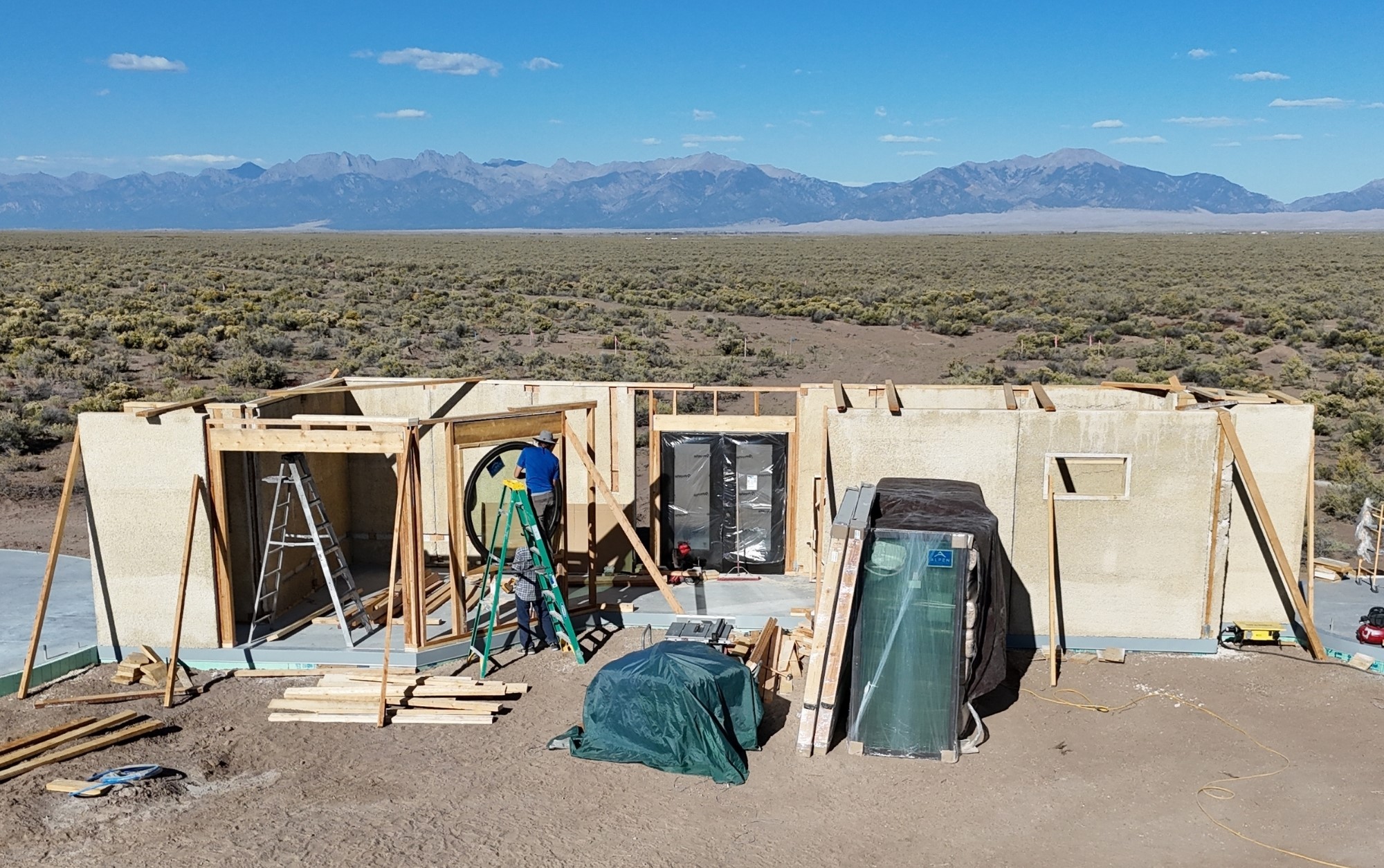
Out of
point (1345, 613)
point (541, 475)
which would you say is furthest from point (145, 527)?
point (1345, 613)

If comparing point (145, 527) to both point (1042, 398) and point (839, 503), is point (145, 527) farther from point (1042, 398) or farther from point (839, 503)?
point (1042, 398)

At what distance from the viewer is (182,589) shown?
34.8 feet

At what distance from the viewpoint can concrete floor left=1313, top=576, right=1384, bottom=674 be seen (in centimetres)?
1111

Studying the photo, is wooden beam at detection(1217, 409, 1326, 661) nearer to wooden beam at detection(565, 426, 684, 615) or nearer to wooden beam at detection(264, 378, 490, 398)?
wooden beam at detection(565, 426, 684, 615)

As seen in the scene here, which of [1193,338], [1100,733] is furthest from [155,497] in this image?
[1193,338]

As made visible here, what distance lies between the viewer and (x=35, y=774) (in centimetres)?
874

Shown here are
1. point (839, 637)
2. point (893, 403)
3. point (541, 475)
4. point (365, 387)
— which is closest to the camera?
point (839, 637)

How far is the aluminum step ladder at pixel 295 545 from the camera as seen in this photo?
11.0 metres

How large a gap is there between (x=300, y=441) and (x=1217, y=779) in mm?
8730

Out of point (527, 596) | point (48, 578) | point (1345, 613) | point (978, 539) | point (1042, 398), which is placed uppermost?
point (1042, 398)

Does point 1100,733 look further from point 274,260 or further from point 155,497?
point 274,260

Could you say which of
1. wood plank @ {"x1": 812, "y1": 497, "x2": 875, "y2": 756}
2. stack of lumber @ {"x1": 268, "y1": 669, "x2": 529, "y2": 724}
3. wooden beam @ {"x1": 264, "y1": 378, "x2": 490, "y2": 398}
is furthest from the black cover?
wooden beam @ {"x1": 264, "y1": 378, "x2": 490, "y2": 398}

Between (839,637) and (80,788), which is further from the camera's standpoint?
(839,637)

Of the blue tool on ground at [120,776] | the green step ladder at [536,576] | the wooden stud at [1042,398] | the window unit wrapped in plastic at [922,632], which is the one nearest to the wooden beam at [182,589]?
the blue tool on ground at [120,776]
